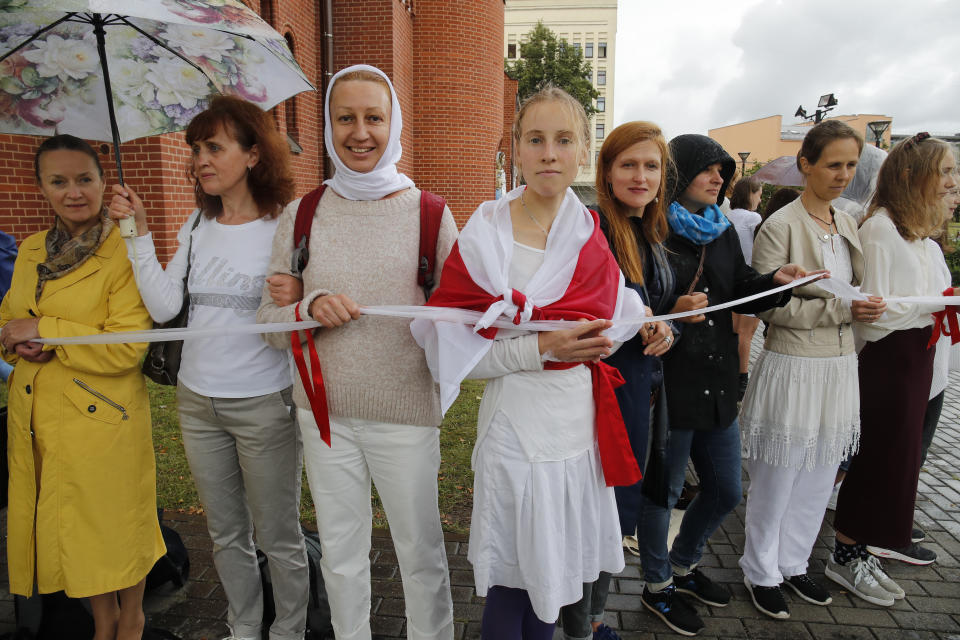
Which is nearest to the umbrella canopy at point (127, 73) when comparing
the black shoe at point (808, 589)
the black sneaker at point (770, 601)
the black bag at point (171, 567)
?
the black bag at point (171, 567)

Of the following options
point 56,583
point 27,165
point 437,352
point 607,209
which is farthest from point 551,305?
point 27,165

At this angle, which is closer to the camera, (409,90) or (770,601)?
(770,601)

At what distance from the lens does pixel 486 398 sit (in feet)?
7.29

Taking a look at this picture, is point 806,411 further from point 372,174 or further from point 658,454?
point 372,174

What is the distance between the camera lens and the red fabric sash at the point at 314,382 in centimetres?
225

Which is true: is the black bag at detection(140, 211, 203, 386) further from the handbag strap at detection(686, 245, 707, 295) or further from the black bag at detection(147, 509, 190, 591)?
the handbag strap at detection(686, 245, 707, 295)

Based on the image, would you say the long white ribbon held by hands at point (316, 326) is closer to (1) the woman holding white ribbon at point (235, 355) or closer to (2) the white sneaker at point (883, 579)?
(1) the woman holding white ribbon at point (235, 355)

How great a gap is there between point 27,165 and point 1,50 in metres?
5.01

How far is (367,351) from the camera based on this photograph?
7.52ft

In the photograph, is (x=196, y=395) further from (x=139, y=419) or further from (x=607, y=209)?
(x=607, y=209)

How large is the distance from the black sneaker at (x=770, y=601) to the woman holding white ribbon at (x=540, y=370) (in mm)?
1447

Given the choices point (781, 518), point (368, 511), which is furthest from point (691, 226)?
point (368, 511)

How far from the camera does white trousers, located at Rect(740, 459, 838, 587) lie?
10.4ft

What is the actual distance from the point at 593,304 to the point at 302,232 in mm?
1139
